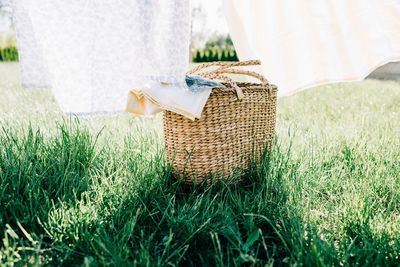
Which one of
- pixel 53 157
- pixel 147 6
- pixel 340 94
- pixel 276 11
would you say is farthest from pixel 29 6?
pixel 340 94

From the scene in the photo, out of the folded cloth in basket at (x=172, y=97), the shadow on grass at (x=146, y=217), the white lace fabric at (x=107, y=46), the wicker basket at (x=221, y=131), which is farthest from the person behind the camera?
the wicker basket at (x=221, y=131)

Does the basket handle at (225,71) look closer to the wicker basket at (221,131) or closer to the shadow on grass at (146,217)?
the wicker basket at (221,131)

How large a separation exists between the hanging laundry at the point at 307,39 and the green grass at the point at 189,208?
1.08 feet

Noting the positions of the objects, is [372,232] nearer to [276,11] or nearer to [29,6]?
[276,11]

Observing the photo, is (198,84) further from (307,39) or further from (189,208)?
(307,39)

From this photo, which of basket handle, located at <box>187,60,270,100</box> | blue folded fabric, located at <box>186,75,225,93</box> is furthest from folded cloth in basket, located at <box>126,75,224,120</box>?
basket handle, located at <box>187,60,270,100</box>

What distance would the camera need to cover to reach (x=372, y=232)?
1.08m

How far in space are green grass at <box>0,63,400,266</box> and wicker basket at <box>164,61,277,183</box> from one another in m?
0.06

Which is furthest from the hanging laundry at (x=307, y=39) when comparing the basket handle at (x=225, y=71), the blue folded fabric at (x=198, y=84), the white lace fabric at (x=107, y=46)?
the white lace fabric at (x=107, y=46)

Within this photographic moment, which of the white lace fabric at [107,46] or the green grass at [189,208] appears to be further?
the white lace fabric at [107,46]

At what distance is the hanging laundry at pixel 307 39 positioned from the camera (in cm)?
150

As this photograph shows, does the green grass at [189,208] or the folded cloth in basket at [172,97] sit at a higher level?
the folded cloth in basket at [172,97]

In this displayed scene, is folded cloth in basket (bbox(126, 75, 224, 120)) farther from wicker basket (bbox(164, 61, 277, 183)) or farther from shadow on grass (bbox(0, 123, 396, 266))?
shadow on grass (bbox(0, 123, 396, 266))

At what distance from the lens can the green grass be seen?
1004 mm
